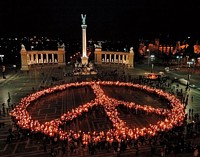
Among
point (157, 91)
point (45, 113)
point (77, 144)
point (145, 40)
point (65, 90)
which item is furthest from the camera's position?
point (145, 40)

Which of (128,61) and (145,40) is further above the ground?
(145,40)

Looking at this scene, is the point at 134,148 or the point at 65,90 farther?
the point at 65,90

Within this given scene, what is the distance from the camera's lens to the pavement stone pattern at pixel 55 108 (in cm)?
2373

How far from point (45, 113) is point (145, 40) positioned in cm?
10926

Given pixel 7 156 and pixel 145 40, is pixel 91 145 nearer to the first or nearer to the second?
pixel 7 156

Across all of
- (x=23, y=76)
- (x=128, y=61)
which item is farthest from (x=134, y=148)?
(x=128, y=61)

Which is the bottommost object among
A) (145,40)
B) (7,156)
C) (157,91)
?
(7,156)

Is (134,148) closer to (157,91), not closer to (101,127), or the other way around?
(101,127)

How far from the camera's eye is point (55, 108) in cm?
3659

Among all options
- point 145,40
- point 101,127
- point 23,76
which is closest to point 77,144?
point 101,127

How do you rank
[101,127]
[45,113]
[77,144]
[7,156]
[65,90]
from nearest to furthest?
1. [7,156]
2. [77,144]
3. [101,127]
4. [45,113]
5. [65,90]

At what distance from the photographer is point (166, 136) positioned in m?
25.4

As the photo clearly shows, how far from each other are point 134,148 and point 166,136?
4.05 m

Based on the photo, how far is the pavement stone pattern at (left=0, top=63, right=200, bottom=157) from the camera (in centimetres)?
2373
